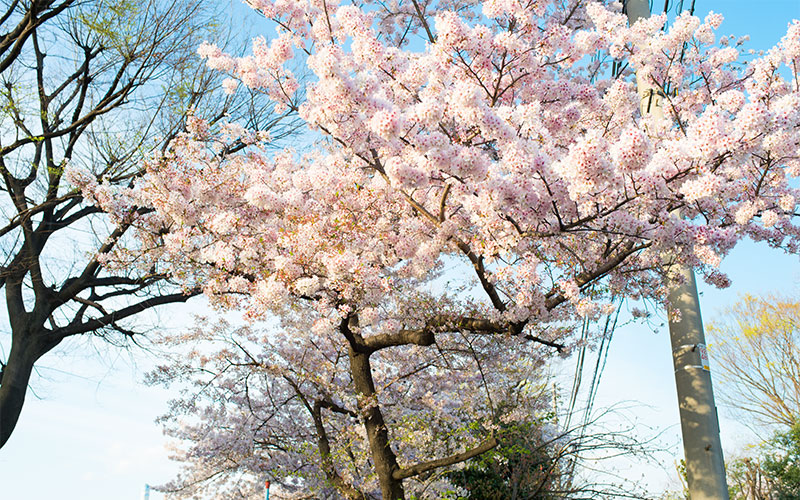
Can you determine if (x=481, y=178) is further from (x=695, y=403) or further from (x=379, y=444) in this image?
(x=379, y=444)

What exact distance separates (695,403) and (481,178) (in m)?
2.06

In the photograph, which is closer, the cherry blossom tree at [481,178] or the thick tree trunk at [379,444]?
the cherry blossom tree at [481,178]

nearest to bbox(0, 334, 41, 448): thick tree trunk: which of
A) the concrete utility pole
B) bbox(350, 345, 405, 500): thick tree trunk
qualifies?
bbox(350, 345, 405, 500): thick tree trunk

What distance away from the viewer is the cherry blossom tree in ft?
12.7

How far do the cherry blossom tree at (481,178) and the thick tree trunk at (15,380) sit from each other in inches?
135

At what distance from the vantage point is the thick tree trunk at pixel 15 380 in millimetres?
8797

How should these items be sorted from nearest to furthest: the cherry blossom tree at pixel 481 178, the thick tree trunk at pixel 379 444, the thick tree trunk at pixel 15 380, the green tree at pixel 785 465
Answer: the cherry blossom tree at pixel 481 178
the thick tree trunk at pixel 379 444
the thick tree trunk at pixel 15 380
the green tree at pixel 785 465

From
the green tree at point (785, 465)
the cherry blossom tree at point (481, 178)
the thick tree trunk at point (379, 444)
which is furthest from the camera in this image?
the green tree at point (785, 465)

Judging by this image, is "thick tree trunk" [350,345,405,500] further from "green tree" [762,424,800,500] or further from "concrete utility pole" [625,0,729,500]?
"green tree" [762,424,800,500]

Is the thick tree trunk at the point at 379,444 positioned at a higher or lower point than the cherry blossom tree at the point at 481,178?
lower

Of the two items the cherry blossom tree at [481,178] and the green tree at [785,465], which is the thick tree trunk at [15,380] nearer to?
the cherry blossom tree at [481,178]

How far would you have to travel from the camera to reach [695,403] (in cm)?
407

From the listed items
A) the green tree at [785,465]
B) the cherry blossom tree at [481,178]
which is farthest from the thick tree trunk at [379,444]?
the green tree at [785,465]

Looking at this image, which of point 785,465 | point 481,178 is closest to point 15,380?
point 481,178
